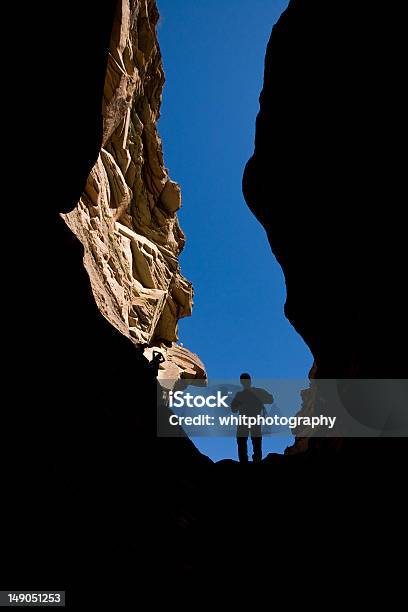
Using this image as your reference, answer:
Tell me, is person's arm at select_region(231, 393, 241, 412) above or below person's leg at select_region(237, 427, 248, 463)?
above

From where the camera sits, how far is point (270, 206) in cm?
1257

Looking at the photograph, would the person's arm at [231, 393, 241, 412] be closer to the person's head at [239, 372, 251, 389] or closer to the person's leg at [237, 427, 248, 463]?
the person's head at [239, 372, 251, 389]

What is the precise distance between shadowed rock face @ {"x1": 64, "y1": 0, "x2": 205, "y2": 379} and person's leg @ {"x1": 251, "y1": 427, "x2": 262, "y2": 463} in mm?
8232

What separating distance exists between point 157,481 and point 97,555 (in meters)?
3.44

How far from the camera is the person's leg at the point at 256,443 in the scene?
1274 centimetres

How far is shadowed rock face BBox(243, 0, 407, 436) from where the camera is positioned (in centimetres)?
794

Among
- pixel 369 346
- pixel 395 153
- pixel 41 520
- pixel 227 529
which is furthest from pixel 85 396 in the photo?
pixel 395 153

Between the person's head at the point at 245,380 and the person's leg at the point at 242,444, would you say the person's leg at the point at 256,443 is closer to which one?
the person's leg at the point at 242,444

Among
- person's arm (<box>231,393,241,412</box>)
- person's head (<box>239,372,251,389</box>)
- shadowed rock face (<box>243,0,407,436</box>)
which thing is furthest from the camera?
person's head (<box>239,372,251,389</box>)

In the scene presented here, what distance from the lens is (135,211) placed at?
28516mm

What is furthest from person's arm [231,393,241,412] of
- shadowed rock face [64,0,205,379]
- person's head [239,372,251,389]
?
shadowed rock face [64,0,205,379]

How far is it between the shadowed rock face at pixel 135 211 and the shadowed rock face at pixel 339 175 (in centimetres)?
905

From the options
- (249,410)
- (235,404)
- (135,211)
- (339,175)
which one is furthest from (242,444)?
(135,211)

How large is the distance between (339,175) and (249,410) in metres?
7.72
